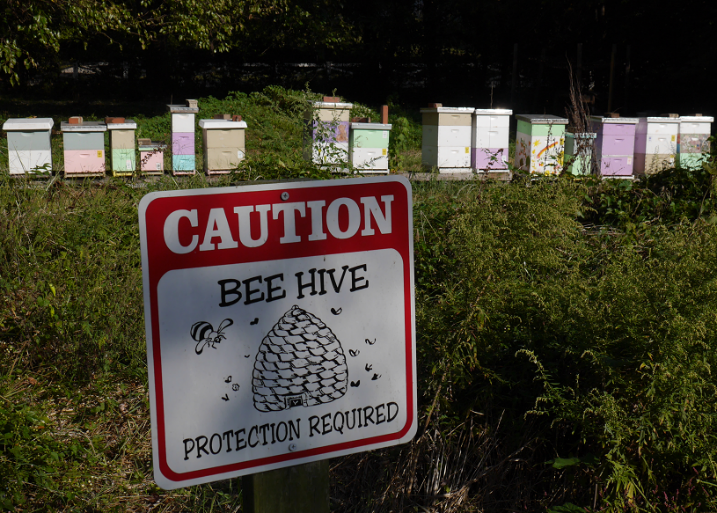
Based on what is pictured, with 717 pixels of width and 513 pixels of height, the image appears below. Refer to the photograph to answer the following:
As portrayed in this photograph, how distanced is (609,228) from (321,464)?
430 centimetres

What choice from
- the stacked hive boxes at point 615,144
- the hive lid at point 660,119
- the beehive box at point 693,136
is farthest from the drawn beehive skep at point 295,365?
the beehive box at point 693,136

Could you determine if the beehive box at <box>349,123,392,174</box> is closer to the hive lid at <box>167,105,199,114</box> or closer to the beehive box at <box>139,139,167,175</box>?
the hive lid at <box>167,105,199,114</box>

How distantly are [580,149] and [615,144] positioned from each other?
107 cm

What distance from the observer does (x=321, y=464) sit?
123cm

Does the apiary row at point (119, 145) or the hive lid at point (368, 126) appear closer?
the apiary row at point (119, 145)

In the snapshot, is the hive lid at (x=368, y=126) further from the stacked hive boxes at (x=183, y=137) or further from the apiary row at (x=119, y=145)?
the stacked hive boxes at (x=183, y=137)

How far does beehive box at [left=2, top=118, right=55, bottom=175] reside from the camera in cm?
689

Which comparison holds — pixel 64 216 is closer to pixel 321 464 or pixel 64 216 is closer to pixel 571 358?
pixel 571 358

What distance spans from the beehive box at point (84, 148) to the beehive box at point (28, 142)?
7.9 inches

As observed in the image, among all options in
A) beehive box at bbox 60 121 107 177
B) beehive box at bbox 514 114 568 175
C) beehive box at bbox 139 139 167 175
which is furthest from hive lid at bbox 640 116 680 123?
beehive box at bbox 60 121 107 177

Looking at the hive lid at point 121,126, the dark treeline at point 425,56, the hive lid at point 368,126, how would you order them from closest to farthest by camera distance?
1. the hive lid at point 368,126
2. the hive lid at point 121,126
3. the dark treeline at point 425,56

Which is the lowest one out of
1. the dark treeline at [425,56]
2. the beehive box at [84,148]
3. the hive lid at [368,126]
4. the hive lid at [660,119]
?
the beehive box at [84,148]

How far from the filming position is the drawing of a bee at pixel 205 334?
1088 mm

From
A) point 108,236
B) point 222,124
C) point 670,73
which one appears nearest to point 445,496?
point 108,236
